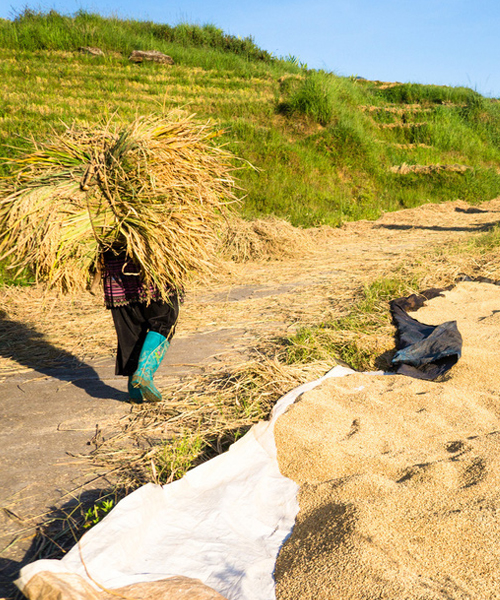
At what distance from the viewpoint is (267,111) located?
13570mm

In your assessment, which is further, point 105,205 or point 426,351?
point 426,351

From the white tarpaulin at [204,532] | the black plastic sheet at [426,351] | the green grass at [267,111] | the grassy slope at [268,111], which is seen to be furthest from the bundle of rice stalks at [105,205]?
the grassy slope at [268,111]

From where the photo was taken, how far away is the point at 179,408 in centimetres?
256

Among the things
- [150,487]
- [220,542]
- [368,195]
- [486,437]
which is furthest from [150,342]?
[368,195]

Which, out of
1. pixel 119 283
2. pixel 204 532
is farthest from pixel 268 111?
pixel 204 532

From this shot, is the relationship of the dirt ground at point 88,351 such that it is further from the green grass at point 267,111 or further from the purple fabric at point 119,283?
the green grass at point 267,111

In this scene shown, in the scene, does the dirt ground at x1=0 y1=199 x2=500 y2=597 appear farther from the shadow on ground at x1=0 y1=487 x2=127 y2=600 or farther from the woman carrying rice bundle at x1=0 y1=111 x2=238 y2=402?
the woman carrying rice bundle at x1=0 y1=111 x2=238 y2=402

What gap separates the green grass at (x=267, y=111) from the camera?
35.1ft

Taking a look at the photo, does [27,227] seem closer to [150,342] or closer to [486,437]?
[150,342]

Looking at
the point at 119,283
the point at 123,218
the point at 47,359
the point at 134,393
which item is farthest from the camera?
the point at 47,359

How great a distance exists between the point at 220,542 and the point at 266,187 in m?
9.07

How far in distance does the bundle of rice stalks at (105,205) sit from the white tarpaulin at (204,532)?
988mm

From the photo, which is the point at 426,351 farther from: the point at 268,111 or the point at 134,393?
the point at 268,111

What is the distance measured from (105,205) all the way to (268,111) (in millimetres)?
12096
